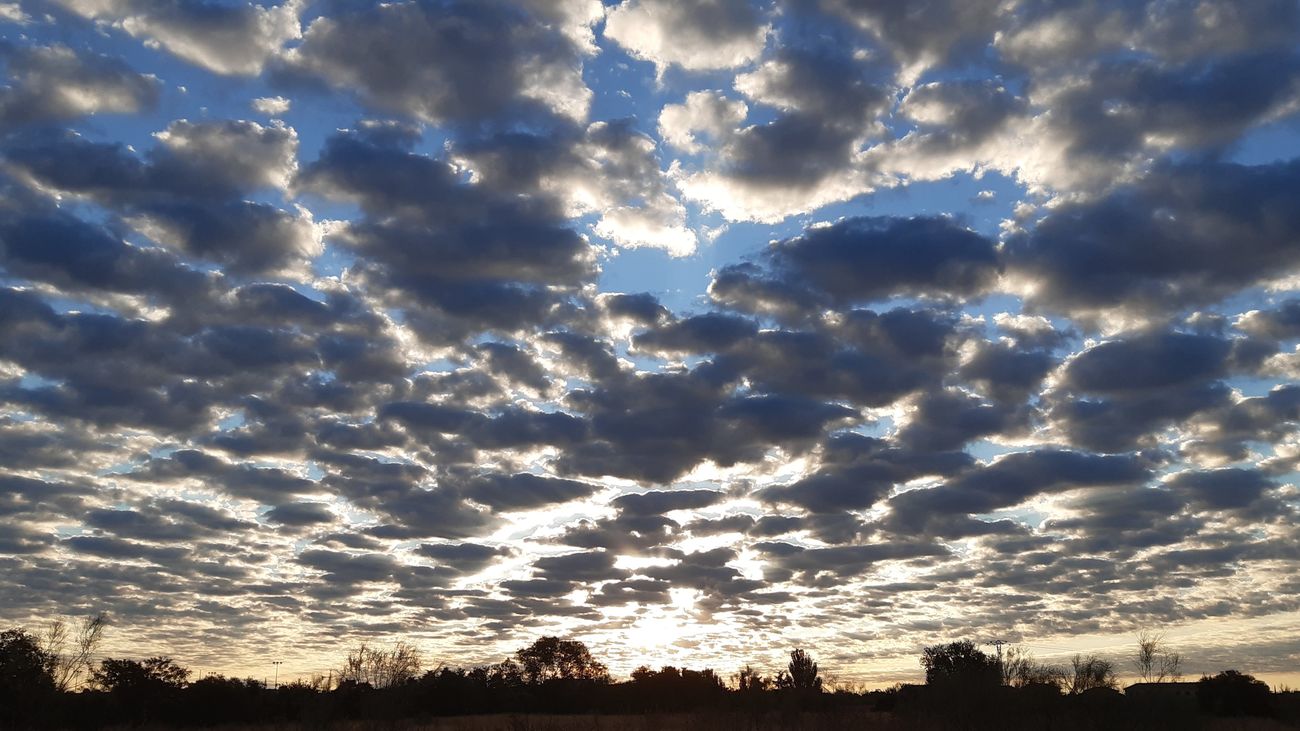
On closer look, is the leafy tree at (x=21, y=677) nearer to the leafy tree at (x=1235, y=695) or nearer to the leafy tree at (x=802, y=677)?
the leafy tree at (x=802, y=677)

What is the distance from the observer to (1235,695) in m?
73.8

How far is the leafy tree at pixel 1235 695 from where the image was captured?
72.1 m

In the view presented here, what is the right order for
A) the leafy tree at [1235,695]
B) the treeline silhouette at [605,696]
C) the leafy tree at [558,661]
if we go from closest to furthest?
the treeline silhouette at [605,696] → the leafy tree at [1235,695] → the leafy tree at [558,661]

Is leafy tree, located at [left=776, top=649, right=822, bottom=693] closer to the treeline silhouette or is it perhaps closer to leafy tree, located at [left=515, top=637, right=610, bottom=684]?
the treeline silhouette

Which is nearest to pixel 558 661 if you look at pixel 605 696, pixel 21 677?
pixel 605 696

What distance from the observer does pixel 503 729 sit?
3559cm

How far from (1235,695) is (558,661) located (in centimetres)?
6294

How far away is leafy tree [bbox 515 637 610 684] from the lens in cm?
10099

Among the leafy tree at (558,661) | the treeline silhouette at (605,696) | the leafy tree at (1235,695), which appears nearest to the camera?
the treeline silhouette at (605,696)

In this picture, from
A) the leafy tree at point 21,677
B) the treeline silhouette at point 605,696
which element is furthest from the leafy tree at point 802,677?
the leafy tree at point 21,677

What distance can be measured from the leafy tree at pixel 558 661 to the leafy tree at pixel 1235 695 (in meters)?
52.6

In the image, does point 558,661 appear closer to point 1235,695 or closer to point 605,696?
point 605,696

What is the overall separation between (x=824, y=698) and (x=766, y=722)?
6619 millimetres

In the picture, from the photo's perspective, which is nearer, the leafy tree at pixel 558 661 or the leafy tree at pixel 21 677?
the leafy tree at pixel 21 677
